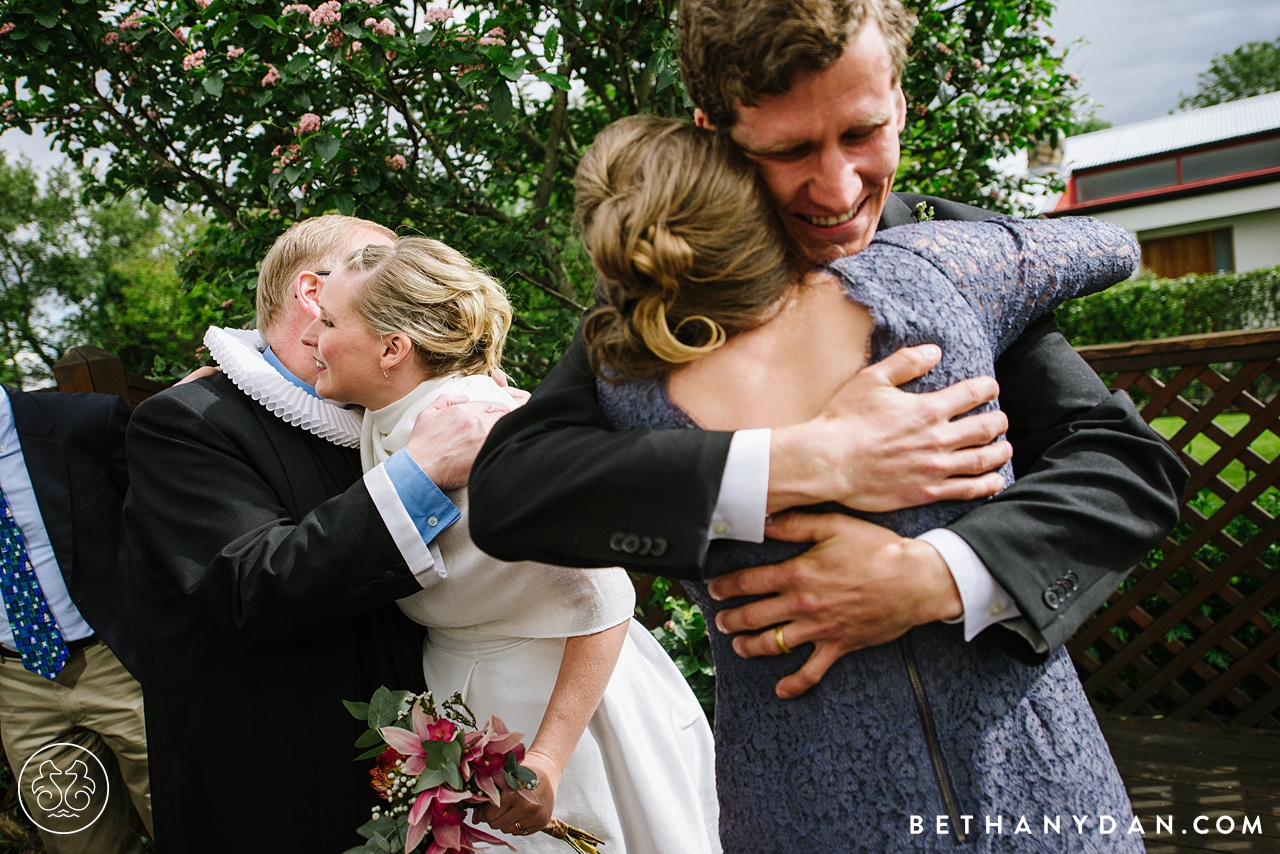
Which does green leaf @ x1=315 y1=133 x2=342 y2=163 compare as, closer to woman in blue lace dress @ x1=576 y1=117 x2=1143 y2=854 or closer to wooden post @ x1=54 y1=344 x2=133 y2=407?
wooden post @ x1=54 y1=344 x2=133 y2=407

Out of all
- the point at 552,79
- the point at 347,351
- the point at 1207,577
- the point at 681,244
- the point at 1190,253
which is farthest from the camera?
the point at 1190,253

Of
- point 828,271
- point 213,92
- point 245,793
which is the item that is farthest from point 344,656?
point 213,92

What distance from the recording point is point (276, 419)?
1916 millimetres

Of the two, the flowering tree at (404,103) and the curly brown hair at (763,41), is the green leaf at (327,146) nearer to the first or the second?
the flowering tree at (404,103)

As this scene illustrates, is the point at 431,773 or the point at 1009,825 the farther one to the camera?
the point at 431,773

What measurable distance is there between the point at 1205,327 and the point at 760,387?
1894cm

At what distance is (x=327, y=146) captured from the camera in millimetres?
3041

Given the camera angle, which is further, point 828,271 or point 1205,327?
point 1205,327

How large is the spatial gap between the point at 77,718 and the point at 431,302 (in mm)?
2938

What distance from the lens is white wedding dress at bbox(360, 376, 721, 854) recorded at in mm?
1675

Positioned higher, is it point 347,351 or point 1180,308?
point 347,351

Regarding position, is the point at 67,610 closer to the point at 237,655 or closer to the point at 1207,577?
the point at 237,655

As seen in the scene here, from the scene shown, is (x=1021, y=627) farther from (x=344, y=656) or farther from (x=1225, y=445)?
(x=1225, y=445)

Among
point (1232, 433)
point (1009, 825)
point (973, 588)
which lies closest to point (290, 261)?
point (973, 588)
